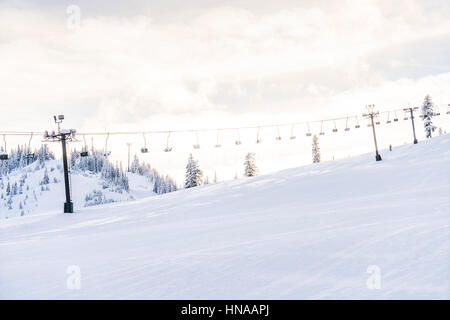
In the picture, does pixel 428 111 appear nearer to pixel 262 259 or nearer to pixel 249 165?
pixel 249 165

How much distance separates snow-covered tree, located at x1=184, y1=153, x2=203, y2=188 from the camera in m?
81.8

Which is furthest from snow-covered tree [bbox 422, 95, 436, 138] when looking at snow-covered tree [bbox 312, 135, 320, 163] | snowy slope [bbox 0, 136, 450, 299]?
snowy slope [bbox 0, 136, 450, 299]

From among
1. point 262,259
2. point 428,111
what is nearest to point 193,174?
point 428,111

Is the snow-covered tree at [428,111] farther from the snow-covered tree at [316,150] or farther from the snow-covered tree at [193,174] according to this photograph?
the snow-covered tree at [193,174]

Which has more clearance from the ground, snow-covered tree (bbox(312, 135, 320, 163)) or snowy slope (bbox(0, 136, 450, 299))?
snow-covered tree (bbox(312, 135, 320, 163))

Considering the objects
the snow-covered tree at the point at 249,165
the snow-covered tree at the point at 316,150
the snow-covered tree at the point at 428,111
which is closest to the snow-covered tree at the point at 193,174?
the snow-covered tree at the point at 249,165

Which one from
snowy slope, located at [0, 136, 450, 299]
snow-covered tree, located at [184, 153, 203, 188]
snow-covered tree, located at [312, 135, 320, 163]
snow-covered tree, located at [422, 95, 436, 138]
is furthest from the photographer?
snow-covered tree, located at [312, 135, 320, 163]

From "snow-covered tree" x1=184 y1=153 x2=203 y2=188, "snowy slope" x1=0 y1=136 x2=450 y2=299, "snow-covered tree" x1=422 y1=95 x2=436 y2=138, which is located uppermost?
"snow-covered tree" x1=422 y1=95 x2=436 y2=138

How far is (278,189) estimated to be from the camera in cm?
2844

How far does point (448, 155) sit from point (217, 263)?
30640 mm

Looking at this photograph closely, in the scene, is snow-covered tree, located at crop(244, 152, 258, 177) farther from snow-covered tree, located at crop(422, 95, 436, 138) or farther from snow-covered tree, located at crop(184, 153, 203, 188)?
snow-covered tree, located at crop(422, 95, 436, 138)

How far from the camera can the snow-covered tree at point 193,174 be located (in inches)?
3221
